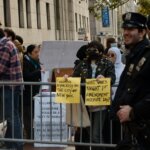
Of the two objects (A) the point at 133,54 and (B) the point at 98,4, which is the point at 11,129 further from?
(B) the point at 98,4

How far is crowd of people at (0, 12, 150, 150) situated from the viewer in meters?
4.96

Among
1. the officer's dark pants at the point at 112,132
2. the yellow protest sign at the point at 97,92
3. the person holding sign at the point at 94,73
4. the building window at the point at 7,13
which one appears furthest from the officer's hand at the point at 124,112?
the building window at the point at 7,13

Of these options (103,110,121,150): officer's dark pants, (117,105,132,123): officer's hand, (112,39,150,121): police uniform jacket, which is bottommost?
(103,110,121,150): officer's dark pants

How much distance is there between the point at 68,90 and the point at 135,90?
7.71ft

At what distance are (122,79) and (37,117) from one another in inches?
124

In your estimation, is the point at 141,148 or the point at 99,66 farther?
the point at 99,66

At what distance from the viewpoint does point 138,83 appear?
Result: 4969 mm

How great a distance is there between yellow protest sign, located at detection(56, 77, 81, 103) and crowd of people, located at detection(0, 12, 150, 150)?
10 centimetres

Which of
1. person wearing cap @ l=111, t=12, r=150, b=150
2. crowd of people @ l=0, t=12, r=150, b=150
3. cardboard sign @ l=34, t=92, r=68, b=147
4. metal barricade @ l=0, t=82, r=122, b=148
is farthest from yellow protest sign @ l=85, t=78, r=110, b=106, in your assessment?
person wearing cap @ l=111, t=12, r=150, b=150

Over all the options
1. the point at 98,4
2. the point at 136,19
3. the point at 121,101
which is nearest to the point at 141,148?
the point at 121,101

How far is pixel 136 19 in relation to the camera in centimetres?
529

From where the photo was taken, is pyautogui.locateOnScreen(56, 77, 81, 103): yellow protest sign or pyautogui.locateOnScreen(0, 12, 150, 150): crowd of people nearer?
pyautogui.locateOnScreen(0, 12, 150, 150): crowd of people

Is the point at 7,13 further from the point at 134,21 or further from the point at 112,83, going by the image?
the point at 134,21

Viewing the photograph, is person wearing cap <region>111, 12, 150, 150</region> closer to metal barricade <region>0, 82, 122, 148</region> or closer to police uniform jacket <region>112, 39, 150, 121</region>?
police uniform jacket <region>112, 39, 150, 121</region>
